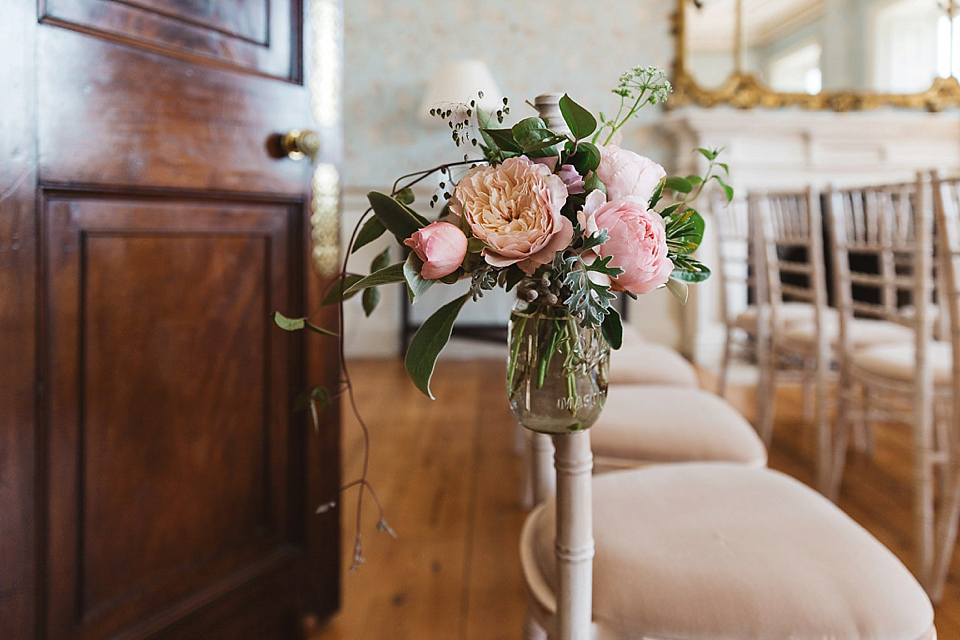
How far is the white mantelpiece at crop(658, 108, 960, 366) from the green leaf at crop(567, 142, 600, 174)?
3.52 meters

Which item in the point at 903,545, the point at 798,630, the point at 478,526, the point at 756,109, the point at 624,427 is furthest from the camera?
the point at 756,109

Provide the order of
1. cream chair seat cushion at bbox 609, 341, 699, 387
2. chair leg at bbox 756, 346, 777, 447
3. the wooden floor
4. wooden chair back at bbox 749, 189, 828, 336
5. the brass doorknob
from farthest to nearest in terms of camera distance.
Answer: chair leg at bbox 756, 346, 777, 447
wooden chair back at bbox 749, 189, 828, 336
cream chair seat cushion at bbox 609, 341, 699, 387
the wooden floor
the brass doorknob

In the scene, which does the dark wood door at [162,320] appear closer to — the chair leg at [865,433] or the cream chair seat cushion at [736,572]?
the cream chair seat cushion at [736,572]

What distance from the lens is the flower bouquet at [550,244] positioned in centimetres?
59

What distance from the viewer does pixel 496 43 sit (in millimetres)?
4070

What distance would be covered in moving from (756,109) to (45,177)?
3.97 m

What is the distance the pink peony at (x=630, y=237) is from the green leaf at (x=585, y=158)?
5 cm

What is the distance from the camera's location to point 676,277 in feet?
2.35

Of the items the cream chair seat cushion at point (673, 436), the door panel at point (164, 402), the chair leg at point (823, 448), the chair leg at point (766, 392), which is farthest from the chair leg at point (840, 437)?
the door panel at point (164, 402)

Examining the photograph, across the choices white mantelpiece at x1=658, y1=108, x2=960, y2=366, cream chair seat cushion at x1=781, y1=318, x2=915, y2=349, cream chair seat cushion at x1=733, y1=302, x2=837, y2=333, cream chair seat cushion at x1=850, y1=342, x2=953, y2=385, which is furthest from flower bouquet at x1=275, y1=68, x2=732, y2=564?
white mantelpiece at x1=658, y1=108, x2=960, y2=366

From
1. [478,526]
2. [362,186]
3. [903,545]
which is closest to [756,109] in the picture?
[362,186]

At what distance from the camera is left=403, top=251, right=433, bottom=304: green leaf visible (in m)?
0.58

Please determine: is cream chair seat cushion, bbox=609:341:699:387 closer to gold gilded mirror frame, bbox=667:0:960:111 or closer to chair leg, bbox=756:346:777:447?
chair leg, bbox=756:346:777:447

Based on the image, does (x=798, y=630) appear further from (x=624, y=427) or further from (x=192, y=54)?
(x=192, y=54)
